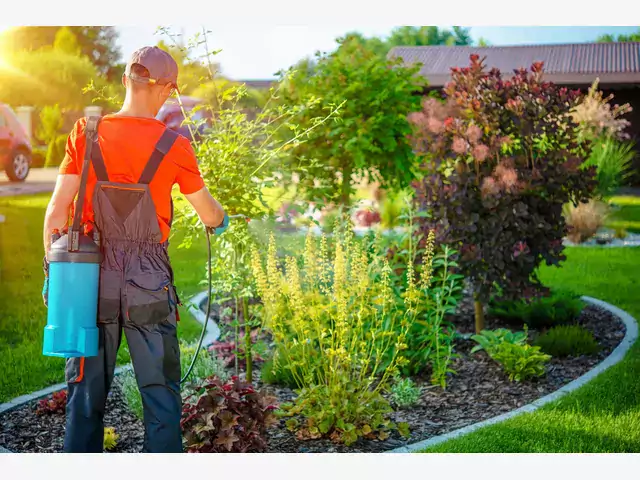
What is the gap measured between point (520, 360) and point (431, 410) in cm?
61

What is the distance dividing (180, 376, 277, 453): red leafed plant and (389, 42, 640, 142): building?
2.28 meters

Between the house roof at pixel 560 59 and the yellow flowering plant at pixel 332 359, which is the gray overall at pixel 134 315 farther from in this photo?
the house roof at pixel 560 59

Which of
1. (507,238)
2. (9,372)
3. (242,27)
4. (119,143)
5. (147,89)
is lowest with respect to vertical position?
(9,372)

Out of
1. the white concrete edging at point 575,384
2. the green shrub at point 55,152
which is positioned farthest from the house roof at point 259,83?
the white concrete edging at point 575,384

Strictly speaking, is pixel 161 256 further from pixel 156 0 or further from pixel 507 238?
pixel 507 238

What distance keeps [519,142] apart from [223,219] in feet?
7.80

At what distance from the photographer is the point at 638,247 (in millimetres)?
5344

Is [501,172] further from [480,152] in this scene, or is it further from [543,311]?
[543,311]

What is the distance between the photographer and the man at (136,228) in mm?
2934

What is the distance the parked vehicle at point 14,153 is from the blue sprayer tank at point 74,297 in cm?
182

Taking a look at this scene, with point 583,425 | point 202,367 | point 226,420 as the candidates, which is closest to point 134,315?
point 226,420

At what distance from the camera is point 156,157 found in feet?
9.67

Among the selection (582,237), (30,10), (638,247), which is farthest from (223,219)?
(582,237)

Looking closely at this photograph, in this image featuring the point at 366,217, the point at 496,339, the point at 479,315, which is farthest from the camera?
the point at 366,217
